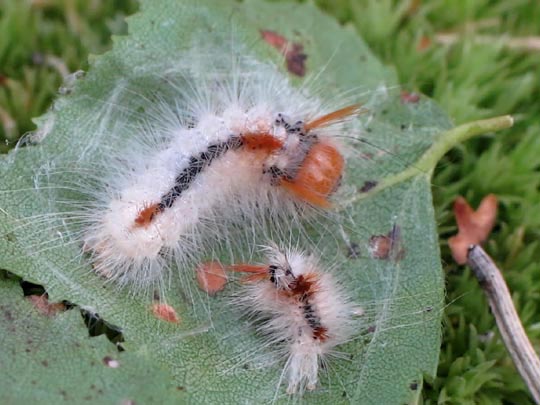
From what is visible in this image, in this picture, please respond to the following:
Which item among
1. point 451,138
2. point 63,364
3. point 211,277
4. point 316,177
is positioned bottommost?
point 63,364

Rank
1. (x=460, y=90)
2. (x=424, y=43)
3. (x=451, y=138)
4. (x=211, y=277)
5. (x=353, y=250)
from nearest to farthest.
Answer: (x=211, y=277), (x=353, y=250), (x=451, y=138), (x=460, y=90), (x=424, y=43)

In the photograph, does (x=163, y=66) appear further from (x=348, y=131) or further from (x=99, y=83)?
(x=348, y=131)

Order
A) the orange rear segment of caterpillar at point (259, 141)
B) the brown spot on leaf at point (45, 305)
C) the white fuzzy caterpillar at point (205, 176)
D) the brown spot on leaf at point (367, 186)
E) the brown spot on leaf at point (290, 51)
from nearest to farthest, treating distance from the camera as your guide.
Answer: the brown spot on leaf at point (45, 305) → the white fuzzy caterpillar at point (205, 176) → the orange rear segment of caterpillar at point (259, 141) → the brown spot on leaf at point (367, 186) → the brown spot on leaf at point (290, 51)

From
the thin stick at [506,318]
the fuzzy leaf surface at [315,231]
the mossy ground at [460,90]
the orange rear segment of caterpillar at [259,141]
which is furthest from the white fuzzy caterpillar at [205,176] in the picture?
the thin stick at [506,318]

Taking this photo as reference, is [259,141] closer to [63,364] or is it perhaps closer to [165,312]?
[165,312]

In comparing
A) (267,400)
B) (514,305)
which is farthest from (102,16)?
(514,305)

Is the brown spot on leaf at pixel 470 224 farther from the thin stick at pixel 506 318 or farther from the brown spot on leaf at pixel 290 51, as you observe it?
the brown spot on leaf at pixel 290 51

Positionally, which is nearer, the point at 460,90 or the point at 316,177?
the point at 316,177

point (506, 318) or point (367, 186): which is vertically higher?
point (367, 186)

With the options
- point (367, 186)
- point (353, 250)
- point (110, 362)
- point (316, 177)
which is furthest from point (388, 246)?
point (110, 362)
